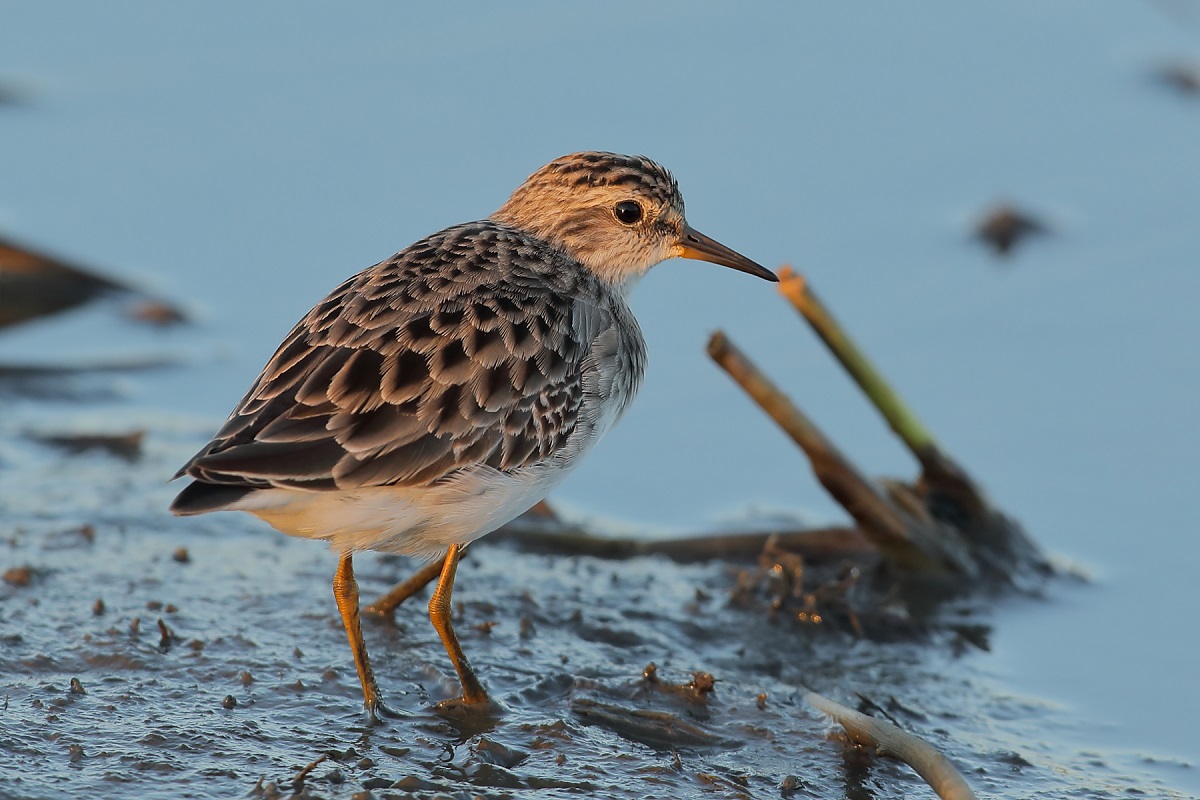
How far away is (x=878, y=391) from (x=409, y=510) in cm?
A: 258

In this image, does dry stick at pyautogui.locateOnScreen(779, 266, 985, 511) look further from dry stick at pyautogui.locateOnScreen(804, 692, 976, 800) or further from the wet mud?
dry stick at pyautogui.locateOnScreen(804, 692, 976, 800)

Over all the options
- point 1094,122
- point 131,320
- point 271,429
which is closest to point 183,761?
point 271,429

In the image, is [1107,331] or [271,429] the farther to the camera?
[1107,331]

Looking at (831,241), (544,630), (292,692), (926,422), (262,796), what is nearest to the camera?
(262,796)

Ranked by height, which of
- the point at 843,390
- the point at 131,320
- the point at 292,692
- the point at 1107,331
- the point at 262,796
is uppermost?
the point at 1107,331

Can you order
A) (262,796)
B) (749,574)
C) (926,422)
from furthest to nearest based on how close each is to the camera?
(926,422)
(749,574)
(262,796)

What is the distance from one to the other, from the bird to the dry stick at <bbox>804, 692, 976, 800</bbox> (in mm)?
1343

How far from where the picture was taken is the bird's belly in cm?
587

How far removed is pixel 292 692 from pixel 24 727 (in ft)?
3.22

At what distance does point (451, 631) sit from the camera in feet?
21.8

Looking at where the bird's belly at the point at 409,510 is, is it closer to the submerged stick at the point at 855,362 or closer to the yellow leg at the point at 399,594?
the yellow leg at the point at 399,594

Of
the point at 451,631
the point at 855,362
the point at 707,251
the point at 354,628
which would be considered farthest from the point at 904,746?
the point at 707,251

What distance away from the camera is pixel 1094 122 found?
39.8 ft

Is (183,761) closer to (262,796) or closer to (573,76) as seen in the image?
(262,796)
